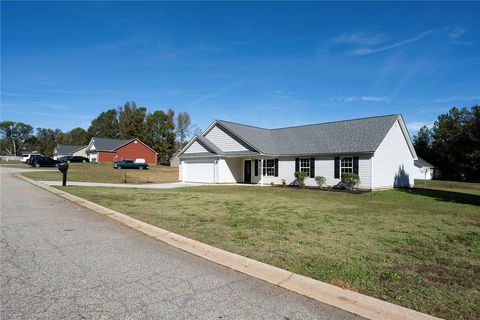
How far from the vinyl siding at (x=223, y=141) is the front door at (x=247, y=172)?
6.93 feet

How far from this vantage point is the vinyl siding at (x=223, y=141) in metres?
28.7

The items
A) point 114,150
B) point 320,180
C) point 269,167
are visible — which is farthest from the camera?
point 114,150

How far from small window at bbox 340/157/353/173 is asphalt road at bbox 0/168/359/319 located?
19.3 meters

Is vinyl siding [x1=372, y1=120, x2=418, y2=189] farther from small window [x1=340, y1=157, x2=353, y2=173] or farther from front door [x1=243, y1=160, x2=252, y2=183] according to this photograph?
front door [x1=243, y1=160, x2=252, y2=183]

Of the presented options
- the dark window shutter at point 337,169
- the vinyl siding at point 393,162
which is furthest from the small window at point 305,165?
the vinyl siding at point 393,162

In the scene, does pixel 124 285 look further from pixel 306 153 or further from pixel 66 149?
pixel 66 149

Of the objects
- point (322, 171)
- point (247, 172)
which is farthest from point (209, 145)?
point (322, 171)

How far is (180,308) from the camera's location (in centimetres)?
360

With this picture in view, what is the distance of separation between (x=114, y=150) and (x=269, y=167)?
4557cm

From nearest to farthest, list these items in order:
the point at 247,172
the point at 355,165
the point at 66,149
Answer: the point at 355,165
the point at 247,172
the point at 66,149

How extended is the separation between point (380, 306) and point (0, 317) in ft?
13.1

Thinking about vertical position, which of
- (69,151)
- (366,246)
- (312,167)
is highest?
(69,151)

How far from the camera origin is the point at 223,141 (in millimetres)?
29984

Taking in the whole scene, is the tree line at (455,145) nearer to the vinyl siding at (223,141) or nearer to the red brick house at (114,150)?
the vinyl siding at (223,141)
